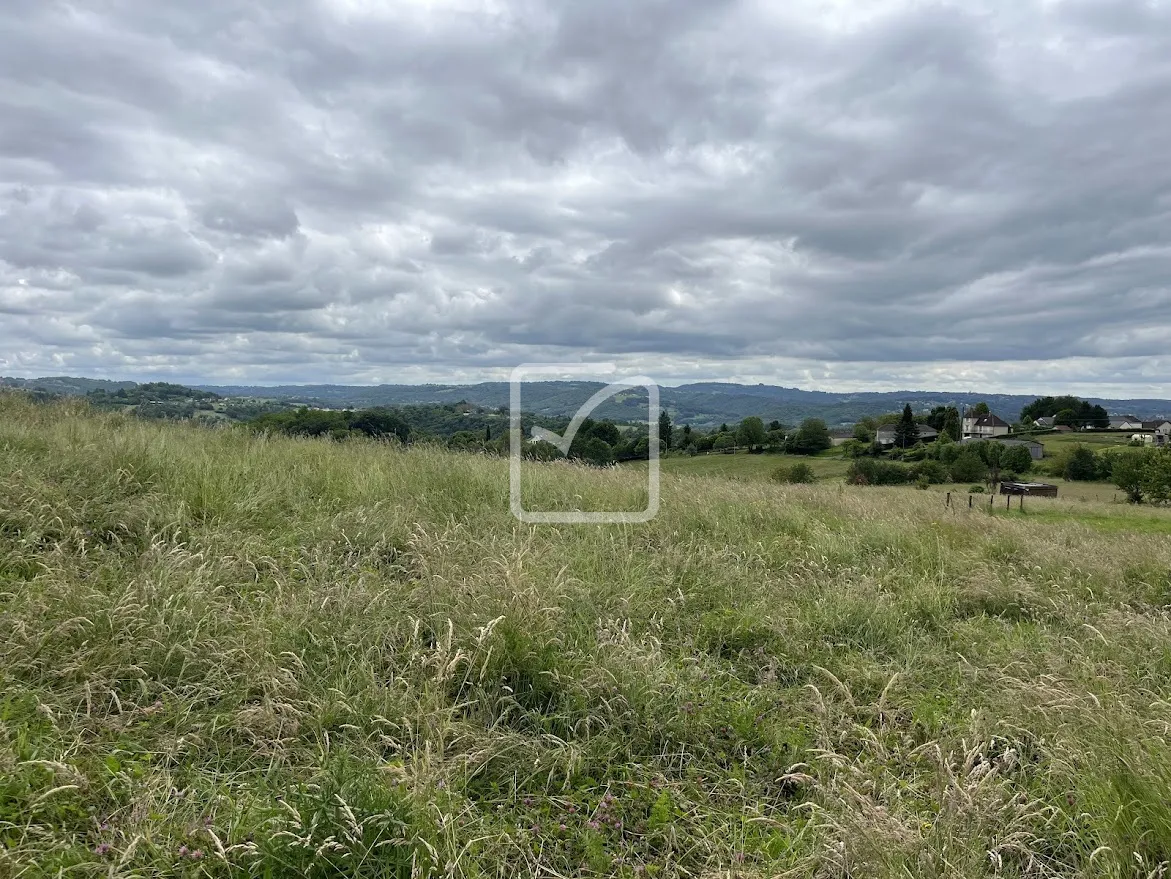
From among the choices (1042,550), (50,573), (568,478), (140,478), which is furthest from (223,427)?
(1042,550)

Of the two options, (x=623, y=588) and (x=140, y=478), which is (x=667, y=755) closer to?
(x=623, y=588)

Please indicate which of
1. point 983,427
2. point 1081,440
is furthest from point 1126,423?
point 1081,440

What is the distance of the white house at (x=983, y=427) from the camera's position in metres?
94.9

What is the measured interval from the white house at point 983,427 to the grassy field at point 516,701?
103 m

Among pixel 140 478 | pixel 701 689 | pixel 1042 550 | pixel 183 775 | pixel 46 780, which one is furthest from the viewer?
pixel 1042 550

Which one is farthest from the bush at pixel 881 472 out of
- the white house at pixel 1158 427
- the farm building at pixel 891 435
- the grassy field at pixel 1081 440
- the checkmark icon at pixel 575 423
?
the checkmark icon at pixel 575 423

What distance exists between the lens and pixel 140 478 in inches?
234

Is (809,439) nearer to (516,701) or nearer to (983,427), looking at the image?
(983,427)

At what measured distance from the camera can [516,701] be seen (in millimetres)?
3283

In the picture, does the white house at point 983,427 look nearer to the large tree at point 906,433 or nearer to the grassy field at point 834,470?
the large tree at point 906,433

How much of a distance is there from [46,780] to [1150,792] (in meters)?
4.21

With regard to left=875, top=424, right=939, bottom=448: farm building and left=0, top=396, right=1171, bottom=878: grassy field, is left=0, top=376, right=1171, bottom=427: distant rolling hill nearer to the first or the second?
left=0, top=396, right=1171, bottom=878: grassy field

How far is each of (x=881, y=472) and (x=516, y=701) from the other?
62463mm

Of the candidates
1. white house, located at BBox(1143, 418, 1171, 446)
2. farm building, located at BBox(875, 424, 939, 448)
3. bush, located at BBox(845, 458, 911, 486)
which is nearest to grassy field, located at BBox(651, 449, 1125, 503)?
bush, located at BBox(845, 458, 911, 486)
